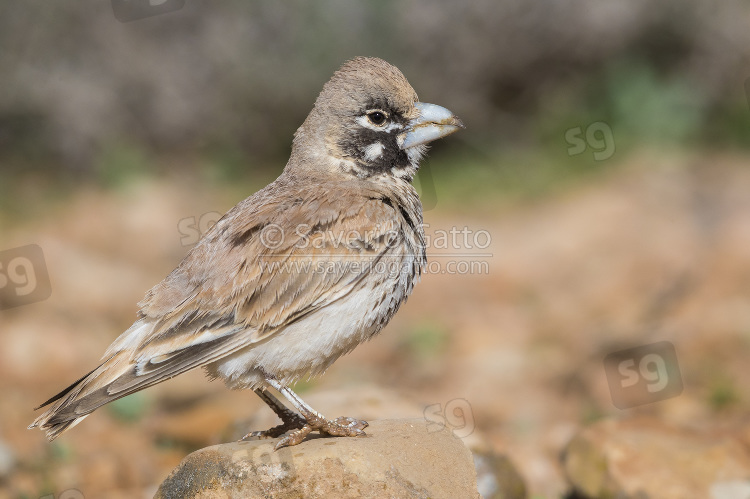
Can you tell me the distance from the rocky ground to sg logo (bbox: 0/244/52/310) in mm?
127

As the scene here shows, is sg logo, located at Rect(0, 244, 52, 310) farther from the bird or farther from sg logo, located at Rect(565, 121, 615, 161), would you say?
sg logo, located at Rect(565, 121, 615, 161)

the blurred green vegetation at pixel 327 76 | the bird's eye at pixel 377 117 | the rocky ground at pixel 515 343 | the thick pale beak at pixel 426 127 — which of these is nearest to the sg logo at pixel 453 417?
the rocky ground at pixel 515 343

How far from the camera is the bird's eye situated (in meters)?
5.87

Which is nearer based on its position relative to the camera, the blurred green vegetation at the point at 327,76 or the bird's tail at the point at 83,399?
the bird's tail at the point at 83,399

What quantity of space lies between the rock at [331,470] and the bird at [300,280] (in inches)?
7.4

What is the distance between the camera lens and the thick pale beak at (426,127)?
231 inches

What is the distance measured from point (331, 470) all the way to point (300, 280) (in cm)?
107

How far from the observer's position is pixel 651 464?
5840 millimetres

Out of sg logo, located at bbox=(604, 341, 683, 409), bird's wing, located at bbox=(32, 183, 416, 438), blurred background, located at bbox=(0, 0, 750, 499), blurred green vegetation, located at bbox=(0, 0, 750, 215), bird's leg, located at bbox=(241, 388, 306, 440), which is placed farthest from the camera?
blurred green vegetation, located at bbox=(0, 0, 750, 215)

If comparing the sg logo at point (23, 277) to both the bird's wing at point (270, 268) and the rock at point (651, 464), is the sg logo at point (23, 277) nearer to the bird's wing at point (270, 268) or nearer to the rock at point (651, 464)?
the bird's wing at point (270, 268)

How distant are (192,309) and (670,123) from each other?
31.1 feet

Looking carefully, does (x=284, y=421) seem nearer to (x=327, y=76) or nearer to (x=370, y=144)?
(x=370, y=144)

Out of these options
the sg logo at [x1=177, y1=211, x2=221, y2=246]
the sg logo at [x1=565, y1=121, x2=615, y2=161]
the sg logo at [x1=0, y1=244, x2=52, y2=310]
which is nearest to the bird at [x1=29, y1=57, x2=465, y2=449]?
the sg logo at [x1=0, y1=244, x2=52, y2=310]

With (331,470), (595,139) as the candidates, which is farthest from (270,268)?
(595,139)
